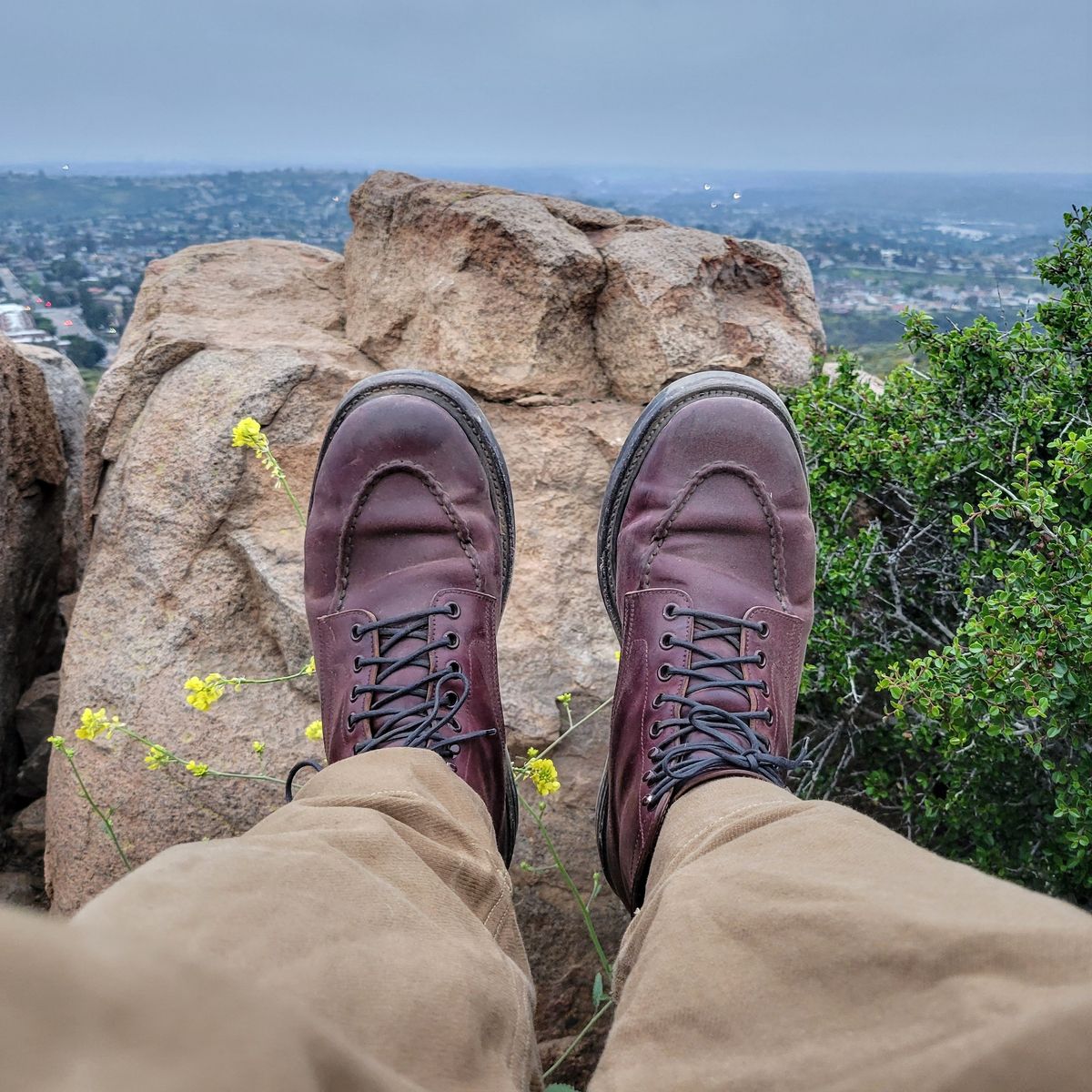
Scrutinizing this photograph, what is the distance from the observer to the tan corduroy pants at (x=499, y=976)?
70 centimetres

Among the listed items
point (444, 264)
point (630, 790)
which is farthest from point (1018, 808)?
point (444, 264)

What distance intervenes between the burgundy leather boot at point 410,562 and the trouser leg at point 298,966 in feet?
1.45

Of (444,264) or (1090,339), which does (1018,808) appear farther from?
(444,264)

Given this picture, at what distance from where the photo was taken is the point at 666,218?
120 inches

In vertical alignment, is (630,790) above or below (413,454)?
below

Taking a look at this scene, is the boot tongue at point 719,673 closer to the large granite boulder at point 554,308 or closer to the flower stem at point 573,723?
the flower stem at point 573,723

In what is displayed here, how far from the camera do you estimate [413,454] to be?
221cm

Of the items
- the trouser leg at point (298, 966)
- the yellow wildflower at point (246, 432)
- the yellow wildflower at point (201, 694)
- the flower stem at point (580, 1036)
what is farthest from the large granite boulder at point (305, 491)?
the trouser leg at point (298, 966)

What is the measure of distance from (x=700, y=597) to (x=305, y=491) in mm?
1042

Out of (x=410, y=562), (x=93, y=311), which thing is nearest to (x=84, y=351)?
(x=93, y=311)

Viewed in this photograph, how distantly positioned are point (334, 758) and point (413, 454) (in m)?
0.71

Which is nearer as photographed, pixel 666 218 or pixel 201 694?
pixel 201 694

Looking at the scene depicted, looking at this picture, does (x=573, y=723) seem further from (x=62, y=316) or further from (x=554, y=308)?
(x=62, y=316)

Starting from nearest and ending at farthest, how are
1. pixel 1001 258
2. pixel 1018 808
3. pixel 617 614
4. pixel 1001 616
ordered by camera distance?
1. pixel 1001 616
2. pixel 1018 808
3. pixel 617 614
4. pixel 1001 258
